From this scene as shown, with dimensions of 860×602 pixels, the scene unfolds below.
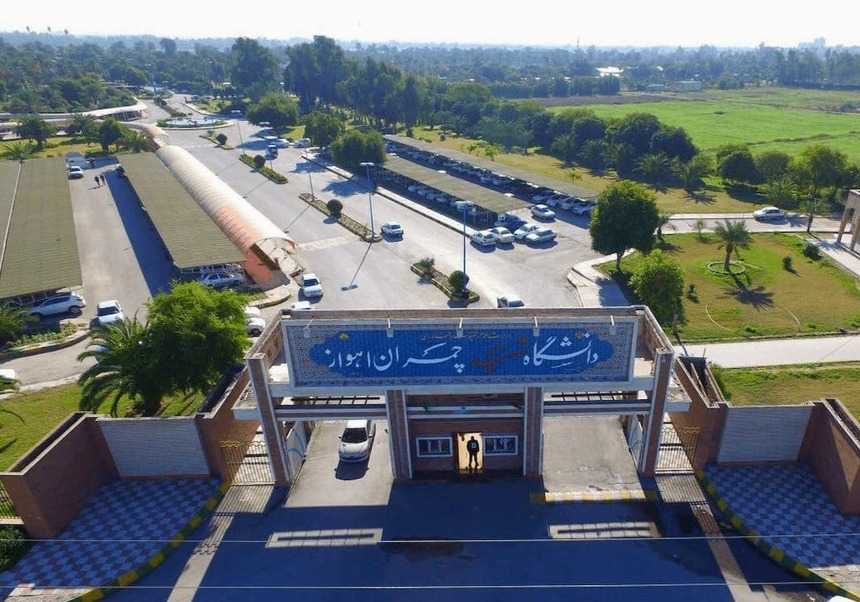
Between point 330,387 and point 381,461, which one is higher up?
point 330,387


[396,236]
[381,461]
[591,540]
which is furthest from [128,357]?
[396,236]

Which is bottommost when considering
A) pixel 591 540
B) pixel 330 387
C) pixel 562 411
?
pixel 591 540

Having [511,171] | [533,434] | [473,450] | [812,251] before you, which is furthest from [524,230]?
[533,434]

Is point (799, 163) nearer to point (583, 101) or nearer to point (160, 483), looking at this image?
point (160, 483)

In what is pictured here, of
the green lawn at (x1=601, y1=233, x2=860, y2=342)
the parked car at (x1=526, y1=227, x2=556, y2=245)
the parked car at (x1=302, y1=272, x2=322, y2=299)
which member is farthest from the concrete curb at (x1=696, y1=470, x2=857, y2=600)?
the parked car at (x1=526, y1=227, x2=556, y2=245)

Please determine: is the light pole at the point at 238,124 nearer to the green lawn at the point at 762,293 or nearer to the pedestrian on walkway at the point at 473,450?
the green lawn at the point at 762,293

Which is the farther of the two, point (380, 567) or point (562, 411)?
point (562, 411)

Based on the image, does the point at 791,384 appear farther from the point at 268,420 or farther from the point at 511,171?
the point at 511,171
